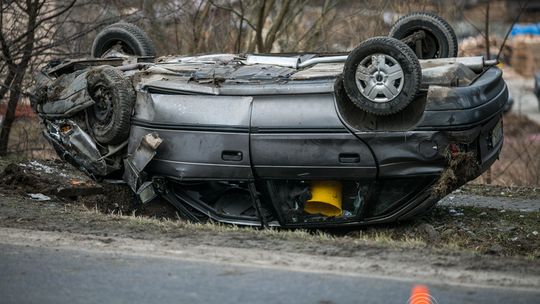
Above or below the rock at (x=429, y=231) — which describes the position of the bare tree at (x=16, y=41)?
above

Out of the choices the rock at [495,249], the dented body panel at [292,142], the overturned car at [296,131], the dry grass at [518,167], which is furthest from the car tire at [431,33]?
the dry grass at [518,167]

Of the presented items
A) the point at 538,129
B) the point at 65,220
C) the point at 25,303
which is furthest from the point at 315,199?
the point at 538,129

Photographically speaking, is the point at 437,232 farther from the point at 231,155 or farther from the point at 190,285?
the point at 190,285

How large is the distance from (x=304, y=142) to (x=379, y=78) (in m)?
0.75

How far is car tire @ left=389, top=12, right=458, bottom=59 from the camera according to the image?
7.61 m

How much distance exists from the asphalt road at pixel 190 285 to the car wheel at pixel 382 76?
5.89 feet

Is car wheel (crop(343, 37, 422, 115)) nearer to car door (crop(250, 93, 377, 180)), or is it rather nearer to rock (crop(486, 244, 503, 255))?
car door (crop(250, 93, 377, 180))

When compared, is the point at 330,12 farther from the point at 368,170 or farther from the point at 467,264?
the point at 467,264

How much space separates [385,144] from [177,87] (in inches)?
70.1

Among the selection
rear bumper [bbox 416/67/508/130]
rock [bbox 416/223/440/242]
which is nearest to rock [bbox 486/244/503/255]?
rock [bbox 416/223/440/242]

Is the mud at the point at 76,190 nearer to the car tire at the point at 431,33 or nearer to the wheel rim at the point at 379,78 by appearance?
the wheel rim at the point at 379,78

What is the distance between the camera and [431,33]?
25.3ft

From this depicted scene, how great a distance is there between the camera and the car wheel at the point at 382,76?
6.17 m

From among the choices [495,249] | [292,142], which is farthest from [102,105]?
[495,249]
